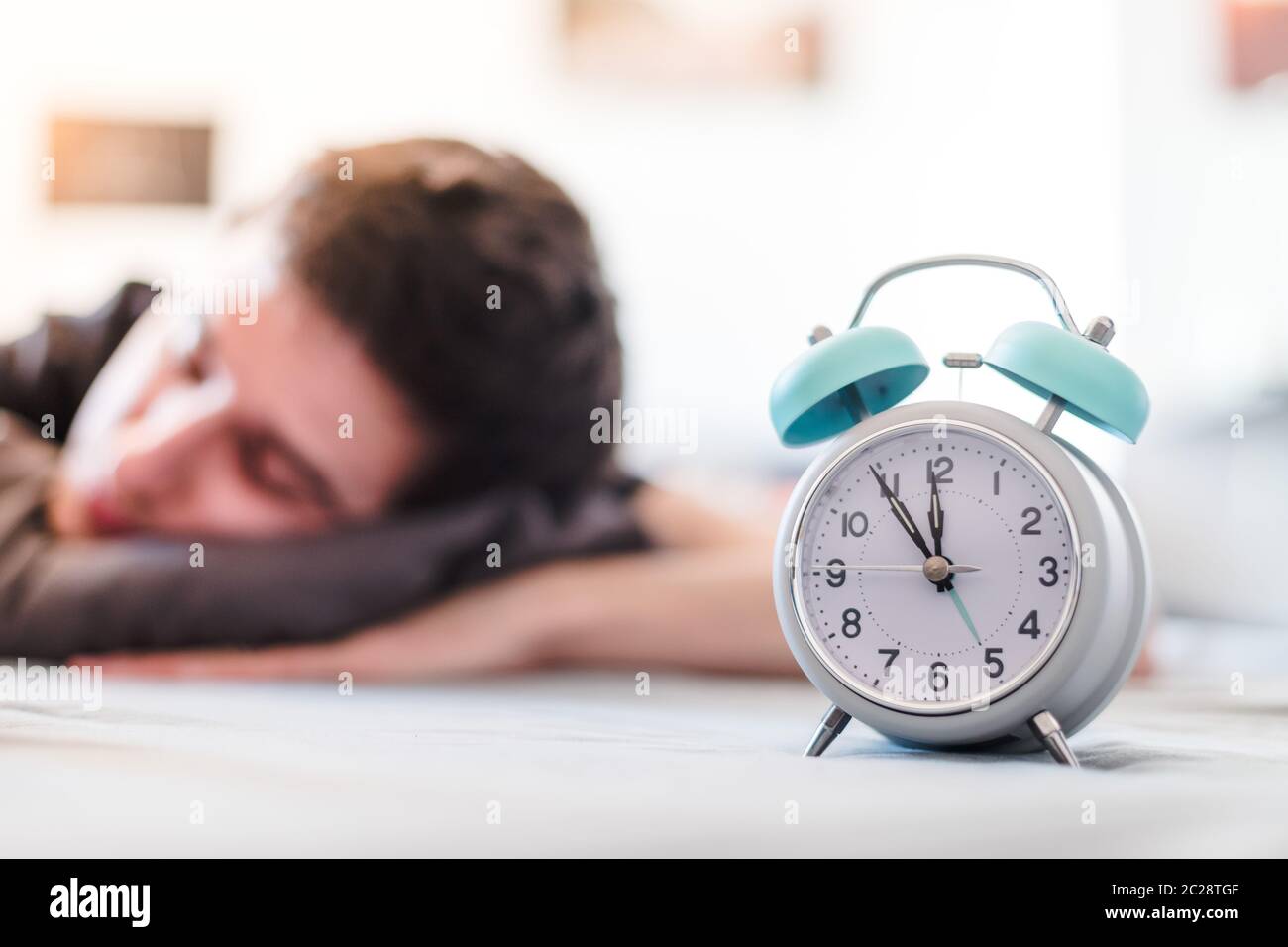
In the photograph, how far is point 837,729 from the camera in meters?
0.62

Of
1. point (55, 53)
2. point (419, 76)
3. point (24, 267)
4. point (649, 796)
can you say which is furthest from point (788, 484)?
point (55, 53)

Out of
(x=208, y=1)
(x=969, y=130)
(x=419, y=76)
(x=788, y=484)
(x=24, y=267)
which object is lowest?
(x=788, y=484)

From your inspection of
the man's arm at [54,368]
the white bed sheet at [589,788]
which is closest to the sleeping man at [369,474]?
the man's arm at [54,368]

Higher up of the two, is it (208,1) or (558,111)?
(208,1)

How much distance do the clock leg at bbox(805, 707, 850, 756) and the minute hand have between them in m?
0.10

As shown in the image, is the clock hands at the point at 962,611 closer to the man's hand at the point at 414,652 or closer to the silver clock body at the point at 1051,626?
the silver clock body at the point at 1051,626

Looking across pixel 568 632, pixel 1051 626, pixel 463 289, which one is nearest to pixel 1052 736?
pixel 1051 626

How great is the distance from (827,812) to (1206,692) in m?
0.74

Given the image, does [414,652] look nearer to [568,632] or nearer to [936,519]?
[568,632]

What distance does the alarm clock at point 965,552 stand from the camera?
58 centimetres
